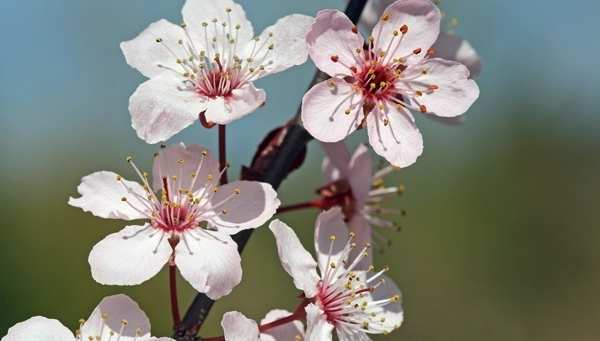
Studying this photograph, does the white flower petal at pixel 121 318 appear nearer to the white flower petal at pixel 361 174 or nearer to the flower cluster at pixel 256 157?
the flower cluster at pixel 256 157

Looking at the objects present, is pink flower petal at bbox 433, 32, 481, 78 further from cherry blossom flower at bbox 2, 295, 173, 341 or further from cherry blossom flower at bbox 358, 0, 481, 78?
cherry blossom flower at bbox 2, 295, 173, 341

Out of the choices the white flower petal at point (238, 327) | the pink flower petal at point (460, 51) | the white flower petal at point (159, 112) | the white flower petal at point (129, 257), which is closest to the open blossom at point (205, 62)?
the white flower petal at point (159, 112)

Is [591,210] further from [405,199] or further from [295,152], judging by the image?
[295,152]

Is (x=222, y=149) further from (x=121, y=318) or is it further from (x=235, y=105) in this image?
(x=121, y=318)

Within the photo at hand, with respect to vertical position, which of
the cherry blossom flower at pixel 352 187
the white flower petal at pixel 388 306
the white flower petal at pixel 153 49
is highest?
the white flower petal at pixel 153 49

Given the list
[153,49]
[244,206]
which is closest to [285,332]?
[244,206]

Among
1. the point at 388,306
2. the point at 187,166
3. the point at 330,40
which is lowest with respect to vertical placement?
the point at 388,306
